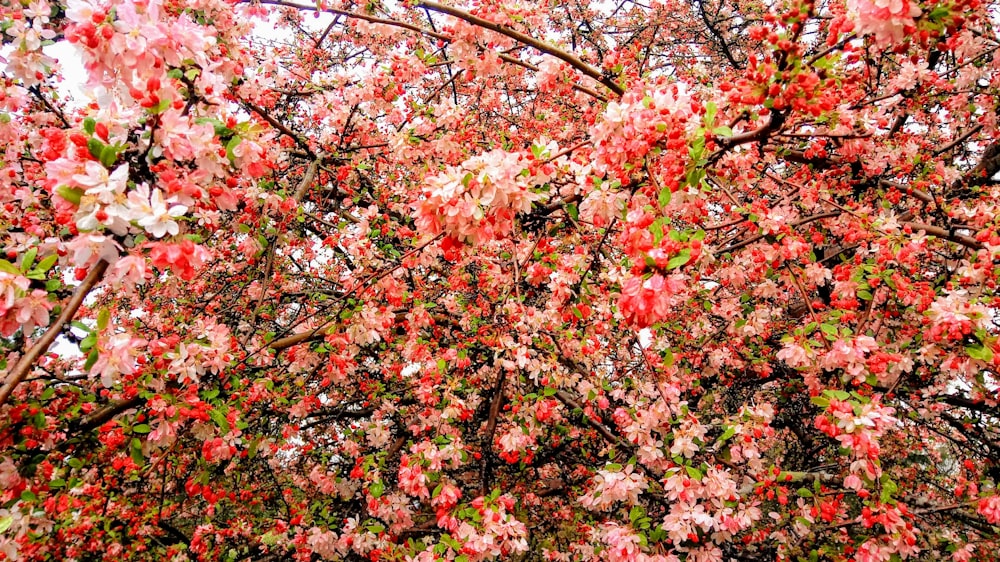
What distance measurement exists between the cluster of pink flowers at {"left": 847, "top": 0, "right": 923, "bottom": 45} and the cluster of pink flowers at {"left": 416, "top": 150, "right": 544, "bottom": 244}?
4.20 ft

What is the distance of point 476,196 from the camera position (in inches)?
73.7

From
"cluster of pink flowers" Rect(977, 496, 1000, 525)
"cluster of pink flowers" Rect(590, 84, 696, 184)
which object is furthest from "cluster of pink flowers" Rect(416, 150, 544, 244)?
"cluster of pink flowers" Rect(977, 496, 1000, 525)

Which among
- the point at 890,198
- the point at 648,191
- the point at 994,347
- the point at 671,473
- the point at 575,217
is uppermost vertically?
the point at 890,198

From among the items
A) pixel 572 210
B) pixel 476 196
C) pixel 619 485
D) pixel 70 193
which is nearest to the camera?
pixel 70 193

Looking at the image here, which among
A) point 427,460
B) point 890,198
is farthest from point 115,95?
point 890,198

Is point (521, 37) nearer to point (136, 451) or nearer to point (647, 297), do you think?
point (647, 297)

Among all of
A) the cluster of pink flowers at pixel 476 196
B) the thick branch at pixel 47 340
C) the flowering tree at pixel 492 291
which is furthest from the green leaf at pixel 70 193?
the cluster of pink flowers at pixel 476 196

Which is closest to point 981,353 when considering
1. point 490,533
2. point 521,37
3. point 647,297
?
point 647,297

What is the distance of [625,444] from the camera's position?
11.9 ft

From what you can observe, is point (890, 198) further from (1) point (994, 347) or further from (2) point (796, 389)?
Result: (2) point (796, 389)

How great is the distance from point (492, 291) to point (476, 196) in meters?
2.33

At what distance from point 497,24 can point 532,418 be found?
257 cm

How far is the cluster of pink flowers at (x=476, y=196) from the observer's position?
73.2 inches

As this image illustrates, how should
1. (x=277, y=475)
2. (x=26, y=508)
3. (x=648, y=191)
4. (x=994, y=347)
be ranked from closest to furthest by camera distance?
(x=648, y=191) → (x=26, y=508) → (x=994, y=347) → (x=277, y=475)
